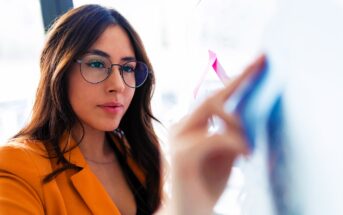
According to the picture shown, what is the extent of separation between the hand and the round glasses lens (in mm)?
364

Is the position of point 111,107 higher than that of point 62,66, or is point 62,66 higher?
point 62,66

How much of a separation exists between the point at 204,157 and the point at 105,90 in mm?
401

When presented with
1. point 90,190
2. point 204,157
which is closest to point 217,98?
point 204,157

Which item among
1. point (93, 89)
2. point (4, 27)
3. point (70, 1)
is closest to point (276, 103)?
point (93, 89)

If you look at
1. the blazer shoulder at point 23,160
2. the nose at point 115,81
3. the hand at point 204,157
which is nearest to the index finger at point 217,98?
the hand at point 204,157

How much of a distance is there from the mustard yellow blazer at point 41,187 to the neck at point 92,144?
0.05m

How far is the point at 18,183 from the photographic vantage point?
2.30 ft

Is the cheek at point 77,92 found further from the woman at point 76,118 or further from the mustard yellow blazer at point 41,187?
the mustard yellow blazer at point 41,187

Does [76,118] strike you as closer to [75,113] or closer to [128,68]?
[75,113]

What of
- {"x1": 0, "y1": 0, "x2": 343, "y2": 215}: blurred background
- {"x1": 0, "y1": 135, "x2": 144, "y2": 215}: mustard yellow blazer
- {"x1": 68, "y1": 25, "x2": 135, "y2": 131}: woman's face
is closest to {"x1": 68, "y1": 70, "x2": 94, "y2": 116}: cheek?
{"x1": 68, "y1": 25, "x2": 135, "y2": 131}: woman's face

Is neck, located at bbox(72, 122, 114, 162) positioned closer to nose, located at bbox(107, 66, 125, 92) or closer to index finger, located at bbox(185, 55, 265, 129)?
nose, located at bbox(107, 66, 125, 92)

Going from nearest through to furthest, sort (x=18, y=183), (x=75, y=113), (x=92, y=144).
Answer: (x=18, y=183), (x=75, y=113), (x=92, y=144)

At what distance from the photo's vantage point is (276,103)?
37cm

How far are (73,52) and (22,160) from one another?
267mm
